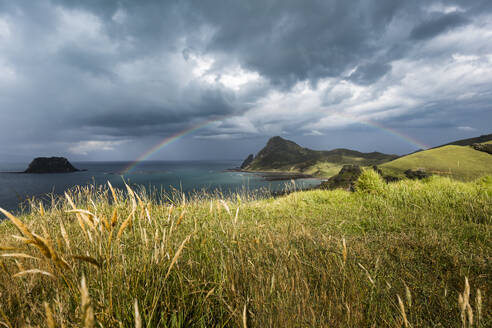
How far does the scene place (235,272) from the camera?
2311mm

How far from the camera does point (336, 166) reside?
14200 cm

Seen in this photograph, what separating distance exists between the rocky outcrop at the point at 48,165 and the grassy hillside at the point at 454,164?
186 metres

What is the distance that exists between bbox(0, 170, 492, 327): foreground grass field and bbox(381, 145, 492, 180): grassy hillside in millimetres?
15601

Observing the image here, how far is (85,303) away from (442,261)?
454cm

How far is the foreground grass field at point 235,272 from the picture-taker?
1.50 m

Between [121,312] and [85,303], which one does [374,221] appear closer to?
[121,312]

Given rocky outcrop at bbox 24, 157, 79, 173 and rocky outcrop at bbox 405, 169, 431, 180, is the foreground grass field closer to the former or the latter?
rocky outcrop at bbox 405, 169, 431, 180

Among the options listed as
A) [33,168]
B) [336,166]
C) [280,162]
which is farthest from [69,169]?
[336,166]

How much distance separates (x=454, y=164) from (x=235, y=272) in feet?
95.8

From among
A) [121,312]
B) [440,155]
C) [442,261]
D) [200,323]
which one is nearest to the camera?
[121,312]

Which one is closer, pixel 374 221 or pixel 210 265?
pixel 210 265

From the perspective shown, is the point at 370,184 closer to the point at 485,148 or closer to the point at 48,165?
the point at 485,148

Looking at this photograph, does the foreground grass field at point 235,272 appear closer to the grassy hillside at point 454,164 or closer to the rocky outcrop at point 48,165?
the grassy hillside at point 454,164

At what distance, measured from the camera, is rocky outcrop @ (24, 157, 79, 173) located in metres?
136
